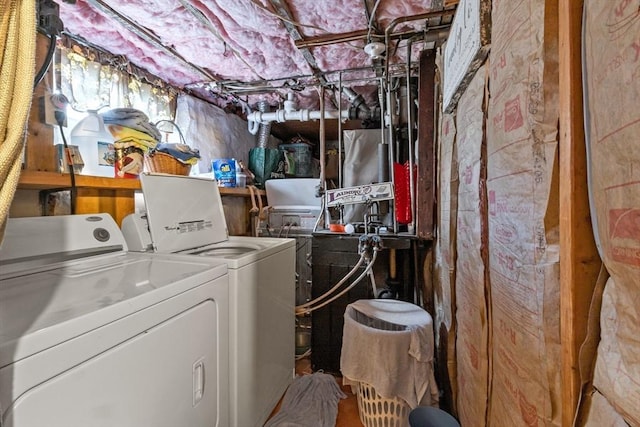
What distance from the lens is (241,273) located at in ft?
4.49

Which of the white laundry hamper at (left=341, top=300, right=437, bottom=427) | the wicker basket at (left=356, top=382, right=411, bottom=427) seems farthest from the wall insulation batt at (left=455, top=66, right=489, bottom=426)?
the wicker basket at (left=356, top=382, right=411, bottom=427)

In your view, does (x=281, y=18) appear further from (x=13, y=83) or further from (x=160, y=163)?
(x=13, y=83)

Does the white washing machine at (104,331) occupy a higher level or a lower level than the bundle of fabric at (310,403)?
higher

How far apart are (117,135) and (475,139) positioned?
1855 millimetres

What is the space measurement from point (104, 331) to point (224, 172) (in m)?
2.00

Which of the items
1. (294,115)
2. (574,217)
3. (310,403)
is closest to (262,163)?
(294,115)

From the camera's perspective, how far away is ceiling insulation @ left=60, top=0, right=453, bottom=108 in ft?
5.40

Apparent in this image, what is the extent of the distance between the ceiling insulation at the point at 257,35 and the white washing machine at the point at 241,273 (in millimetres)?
914

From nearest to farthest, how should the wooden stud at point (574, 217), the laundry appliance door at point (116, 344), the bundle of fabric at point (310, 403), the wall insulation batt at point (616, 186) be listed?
1. the wall insulation batt at point (616, 186)
2. the wooden stud at point (574, 217)
3. the laundry appliance door at point (116, 344)
4. the bundle of fabric at point (310, 403)

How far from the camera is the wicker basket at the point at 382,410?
5.07 ft

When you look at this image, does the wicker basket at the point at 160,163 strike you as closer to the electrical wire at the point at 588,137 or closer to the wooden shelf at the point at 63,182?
the wooden shelf at the point at 63,182

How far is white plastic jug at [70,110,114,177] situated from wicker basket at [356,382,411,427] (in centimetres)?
197

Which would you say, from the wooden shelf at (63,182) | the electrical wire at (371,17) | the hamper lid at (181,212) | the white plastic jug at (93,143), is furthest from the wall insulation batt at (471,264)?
the white plastic jug at (93,143)

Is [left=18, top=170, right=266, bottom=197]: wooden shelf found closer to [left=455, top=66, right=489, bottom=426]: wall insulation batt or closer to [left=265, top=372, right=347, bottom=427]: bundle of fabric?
[left=265, top=372, right=347, bottom=427]: bundle of fabric
